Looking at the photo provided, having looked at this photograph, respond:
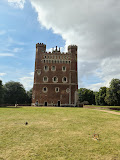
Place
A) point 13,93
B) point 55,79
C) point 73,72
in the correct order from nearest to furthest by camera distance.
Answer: point 55,79 < point 73,72 < point 13,93

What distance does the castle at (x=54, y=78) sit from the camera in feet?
127

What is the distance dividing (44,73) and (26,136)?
32923 millimetres

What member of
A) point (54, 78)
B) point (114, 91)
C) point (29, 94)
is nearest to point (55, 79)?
point (54, 78)

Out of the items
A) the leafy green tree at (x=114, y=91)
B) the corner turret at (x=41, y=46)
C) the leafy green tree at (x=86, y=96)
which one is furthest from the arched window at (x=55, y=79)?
the leafy green tree at (x=86, y=96)

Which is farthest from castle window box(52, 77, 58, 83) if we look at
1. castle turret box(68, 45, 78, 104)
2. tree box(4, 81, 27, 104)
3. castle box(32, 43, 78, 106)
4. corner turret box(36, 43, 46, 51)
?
tree box(4, 81, 27, 104)

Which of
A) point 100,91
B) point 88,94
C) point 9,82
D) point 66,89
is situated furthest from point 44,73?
point 88,94

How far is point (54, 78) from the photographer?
40.1 m

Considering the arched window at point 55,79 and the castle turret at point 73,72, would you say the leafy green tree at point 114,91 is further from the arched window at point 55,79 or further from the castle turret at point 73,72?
the arched window at point 55,79

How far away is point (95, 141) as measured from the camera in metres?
7.14

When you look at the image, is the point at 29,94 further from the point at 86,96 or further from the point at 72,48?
the point at 72,48

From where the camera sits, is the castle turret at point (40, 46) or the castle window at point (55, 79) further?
the castle turret at point (40, 46)

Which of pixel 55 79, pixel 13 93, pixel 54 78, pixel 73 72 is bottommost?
pixel 13 93

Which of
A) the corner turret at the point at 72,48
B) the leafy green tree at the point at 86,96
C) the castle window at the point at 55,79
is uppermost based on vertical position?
the corner turret at the point at 72,48

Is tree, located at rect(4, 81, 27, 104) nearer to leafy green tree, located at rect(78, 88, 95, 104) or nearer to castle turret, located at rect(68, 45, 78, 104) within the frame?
castle turret, located at rect(68, 45, 78, 104)
